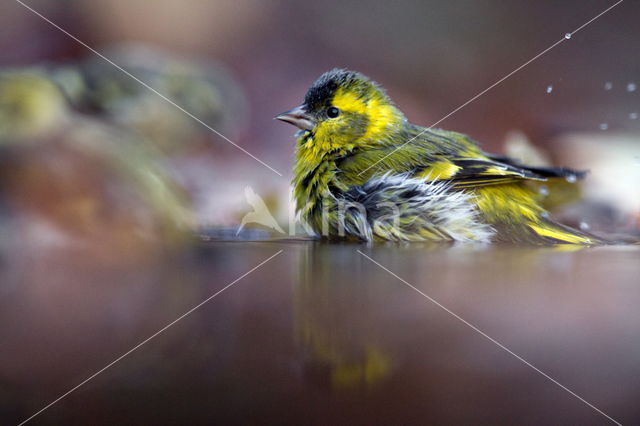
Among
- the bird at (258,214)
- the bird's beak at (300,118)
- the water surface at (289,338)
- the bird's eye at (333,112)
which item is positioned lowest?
the water surface at (289,338)

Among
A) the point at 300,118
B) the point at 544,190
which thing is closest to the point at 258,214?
the point at 300,118

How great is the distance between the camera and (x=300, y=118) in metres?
0.87

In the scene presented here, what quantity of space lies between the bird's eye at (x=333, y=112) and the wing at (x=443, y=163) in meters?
0.09

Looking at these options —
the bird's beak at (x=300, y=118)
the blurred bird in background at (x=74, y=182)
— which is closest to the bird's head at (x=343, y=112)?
the bird's beak at (x=300, y=118)

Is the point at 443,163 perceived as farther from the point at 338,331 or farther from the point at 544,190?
the point at 338,331

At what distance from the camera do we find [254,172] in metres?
0.83

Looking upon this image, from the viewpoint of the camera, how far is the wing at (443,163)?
787mm

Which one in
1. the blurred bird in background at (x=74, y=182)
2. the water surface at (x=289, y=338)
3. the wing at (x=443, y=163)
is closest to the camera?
the water surface at (x=289, y=338)

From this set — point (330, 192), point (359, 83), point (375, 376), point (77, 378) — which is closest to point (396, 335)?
point (375, 376)

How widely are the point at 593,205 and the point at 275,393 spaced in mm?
789

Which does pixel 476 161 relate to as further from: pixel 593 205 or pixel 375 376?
pixel 375 376

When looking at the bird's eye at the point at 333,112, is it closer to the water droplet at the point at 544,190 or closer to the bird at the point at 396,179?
the bird at the point at 396,179

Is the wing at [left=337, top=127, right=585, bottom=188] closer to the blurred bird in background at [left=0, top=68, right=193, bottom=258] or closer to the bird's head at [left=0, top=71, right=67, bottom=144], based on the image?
the blurred bird in background at [left=0, top=68, right=193, bottom=258]

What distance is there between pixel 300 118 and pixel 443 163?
0.92 ft
